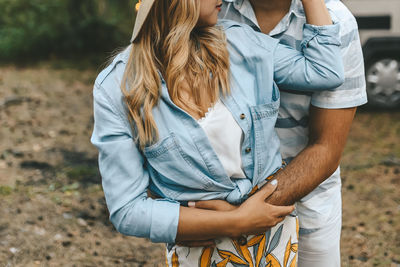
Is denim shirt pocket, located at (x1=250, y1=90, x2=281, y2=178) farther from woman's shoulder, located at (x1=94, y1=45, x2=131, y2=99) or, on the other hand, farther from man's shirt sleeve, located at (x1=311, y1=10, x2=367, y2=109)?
woman's shoulder, located at (x1=94, y1=45, x2=131, y2=99)

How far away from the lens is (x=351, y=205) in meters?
5.23

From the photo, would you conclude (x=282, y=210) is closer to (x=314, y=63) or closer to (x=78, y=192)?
(x=314, y=63)

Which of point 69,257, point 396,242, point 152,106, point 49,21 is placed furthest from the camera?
point 49,21

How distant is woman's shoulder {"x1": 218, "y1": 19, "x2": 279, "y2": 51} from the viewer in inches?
80.8

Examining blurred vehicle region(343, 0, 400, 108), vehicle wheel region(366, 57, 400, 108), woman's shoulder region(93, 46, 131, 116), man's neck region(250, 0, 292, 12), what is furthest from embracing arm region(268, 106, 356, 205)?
vehicle wheel region(366, 57, 400, 108)

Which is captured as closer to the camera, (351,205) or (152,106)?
(152,106)

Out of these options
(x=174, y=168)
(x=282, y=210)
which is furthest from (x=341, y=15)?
(x=174, y=168)

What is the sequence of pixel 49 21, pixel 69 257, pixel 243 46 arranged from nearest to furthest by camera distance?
pixel 243 46 → pixel 69 257 → pixel 49 21

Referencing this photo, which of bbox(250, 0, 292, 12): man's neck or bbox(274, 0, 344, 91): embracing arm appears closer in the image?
bbox(274, 0, 344, 91): embracing arm

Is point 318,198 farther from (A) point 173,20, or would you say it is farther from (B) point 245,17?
(A) point 173,20

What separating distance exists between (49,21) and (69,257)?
24.0ft

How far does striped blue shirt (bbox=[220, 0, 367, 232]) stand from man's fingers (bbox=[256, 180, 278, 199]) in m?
0.38

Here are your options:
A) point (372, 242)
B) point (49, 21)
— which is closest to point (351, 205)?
point (372, 242)

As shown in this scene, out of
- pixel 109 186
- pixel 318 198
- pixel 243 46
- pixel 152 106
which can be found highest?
pixel 243 46
